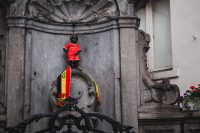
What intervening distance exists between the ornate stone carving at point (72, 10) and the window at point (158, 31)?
1.39m

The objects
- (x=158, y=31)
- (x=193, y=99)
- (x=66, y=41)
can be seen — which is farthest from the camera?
(x=158, y=31)

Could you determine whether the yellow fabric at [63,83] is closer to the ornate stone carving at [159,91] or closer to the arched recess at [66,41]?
the arched recess at [66,41]

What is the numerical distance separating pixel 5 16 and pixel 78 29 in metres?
1.48

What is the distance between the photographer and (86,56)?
9.31 meters

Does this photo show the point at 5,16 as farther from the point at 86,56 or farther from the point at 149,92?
the point at 149,92

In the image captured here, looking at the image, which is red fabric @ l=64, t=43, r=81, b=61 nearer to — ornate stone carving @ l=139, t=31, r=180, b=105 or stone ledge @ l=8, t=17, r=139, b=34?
stone ledge @ l=8, t=17, r=139, b=34

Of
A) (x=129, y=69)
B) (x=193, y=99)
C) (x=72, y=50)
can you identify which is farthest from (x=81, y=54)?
(x=193, y=99)

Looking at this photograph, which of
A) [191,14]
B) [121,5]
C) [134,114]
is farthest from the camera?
[191,14]

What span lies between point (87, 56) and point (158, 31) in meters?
1.80

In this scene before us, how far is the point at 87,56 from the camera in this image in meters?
9.31

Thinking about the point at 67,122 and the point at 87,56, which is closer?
the point at 67,122

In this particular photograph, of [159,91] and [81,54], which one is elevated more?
[81,54]

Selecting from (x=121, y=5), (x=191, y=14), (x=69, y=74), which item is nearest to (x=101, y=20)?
(x=121, y=5)

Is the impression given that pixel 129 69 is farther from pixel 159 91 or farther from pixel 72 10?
pixel 72 10
